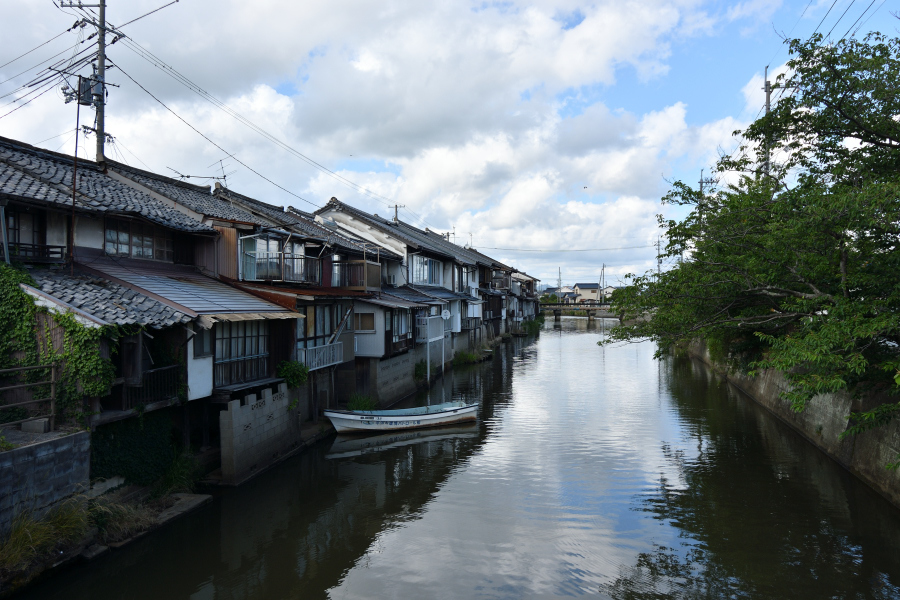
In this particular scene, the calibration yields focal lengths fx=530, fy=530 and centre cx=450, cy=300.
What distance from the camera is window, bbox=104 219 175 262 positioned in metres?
15.6

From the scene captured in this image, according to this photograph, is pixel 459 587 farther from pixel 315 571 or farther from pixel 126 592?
pixel 126 592

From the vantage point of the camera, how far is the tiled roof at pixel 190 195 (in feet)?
62.9

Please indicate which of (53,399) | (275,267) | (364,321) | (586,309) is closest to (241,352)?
(275,267)

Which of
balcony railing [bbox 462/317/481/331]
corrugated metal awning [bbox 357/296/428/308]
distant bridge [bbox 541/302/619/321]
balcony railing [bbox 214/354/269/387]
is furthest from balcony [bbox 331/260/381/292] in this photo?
distant bridge [bbox 541/302/619/321]

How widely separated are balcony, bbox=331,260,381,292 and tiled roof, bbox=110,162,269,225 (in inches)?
180

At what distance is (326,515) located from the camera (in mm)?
14758

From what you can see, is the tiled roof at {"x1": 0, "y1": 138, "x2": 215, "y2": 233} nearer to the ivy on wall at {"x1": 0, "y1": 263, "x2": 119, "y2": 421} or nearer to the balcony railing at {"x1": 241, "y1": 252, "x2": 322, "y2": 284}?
the balcony railing at {"x1": 241, "y1": 252, "x2": 322, "y2": 284}

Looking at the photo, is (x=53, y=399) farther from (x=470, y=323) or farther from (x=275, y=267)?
(x=470, y=323)

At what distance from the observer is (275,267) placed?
20.1 meters

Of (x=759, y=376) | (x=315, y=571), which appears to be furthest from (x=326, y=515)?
(x=759, y=376)

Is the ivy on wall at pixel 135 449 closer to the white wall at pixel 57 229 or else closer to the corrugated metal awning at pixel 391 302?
the white wall at pixel 57 229

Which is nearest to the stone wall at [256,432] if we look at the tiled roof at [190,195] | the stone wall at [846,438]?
the tiled roof at [190,195]

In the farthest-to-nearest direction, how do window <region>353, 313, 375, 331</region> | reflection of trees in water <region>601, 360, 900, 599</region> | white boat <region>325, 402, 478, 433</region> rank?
window <region>353, 313, 375, 331</region>, white boat <region>325, 402, 478, 433</region>, reflection of trees in water <region>601, 360, 900, 599</region>

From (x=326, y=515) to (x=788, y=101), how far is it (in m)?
16.6
